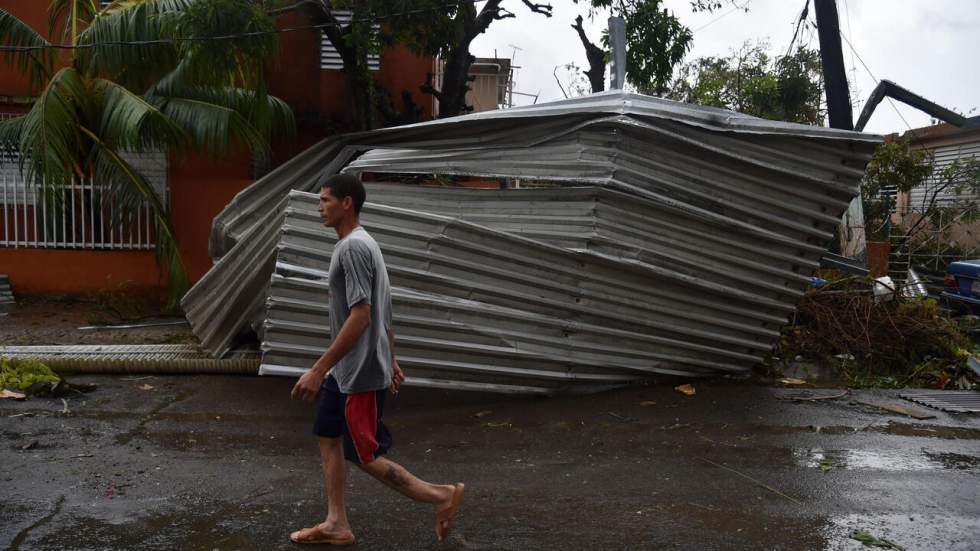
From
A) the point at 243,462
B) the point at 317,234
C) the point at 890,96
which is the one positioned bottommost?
the point at 243,462

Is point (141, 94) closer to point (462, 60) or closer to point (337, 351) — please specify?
point (462, 60)

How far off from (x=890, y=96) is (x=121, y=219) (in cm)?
1164

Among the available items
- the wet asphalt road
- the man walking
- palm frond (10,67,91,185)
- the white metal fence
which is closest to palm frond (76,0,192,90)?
palm frond (10,67,91,185)

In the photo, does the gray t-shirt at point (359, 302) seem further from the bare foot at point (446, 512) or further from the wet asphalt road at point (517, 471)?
the wet asphalt road at point (517, 471)

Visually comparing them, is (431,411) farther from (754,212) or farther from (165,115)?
(165,115)

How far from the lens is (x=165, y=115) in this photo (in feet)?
31.6

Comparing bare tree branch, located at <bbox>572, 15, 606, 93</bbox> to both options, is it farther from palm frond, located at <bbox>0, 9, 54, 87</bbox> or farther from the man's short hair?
the man's short hair

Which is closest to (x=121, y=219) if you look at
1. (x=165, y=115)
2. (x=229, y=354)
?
(x=165, y=115)

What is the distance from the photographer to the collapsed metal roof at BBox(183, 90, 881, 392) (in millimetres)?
5910

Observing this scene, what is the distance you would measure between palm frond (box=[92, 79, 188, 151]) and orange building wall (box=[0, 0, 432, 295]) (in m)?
1.05

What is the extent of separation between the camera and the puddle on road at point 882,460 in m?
5.05

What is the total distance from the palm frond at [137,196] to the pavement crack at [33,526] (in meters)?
5.58

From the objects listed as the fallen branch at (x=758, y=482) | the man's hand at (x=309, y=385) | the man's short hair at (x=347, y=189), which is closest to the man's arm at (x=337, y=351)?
the man's hand at (x=309, y=385)

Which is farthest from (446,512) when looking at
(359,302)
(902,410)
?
(902,410)
